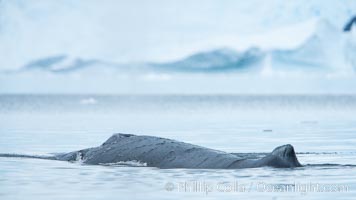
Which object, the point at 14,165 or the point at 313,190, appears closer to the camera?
the point at 313,190

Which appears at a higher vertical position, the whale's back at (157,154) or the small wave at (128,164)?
the whale's back at (157,154)

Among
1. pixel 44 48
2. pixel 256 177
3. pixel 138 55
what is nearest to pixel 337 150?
pixel 256 177

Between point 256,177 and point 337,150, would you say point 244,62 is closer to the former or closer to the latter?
point 337,150

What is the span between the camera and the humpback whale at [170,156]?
13.6 m

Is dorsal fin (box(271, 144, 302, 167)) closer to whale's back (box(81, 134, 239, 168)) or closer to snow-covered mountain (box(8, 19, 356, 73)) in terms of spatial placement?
whale's back (box(81, 134, 239, 168))

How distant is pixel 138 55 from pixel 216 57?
38.3 ft

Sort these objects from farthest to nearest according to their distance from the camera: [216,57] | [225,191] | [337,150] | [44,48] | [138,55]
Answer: [44,48], [138,55], [216,57], [337,150], [225,191]

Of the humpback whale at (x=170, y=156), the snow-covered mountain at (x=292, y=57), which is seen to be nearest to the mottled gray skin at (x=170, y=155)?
the humpback whale at (x=170, y=156)

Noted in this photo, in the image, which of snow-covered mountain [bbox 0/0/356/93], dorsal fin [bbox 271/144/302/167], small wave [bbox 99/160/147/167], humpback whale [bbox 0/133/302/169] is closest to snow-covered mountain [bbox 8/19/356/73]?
snow-covered mountain [bbox 0/0/356/93]

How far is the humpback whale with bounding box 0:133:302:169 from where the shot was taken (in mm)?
13633

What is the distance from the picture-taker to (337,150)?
19125mm

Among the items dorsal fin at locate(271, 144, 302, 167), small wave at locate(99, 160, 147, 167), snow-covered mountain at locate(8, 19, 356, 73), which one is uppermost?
snow-covered mountain at locate(8, 19, 356, 73)

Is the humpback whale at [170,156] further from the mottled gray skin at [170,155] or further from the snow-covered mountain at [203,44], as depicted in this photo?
the snow-covered mountain at [203,44]

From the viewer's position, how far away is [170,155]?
1460cm
